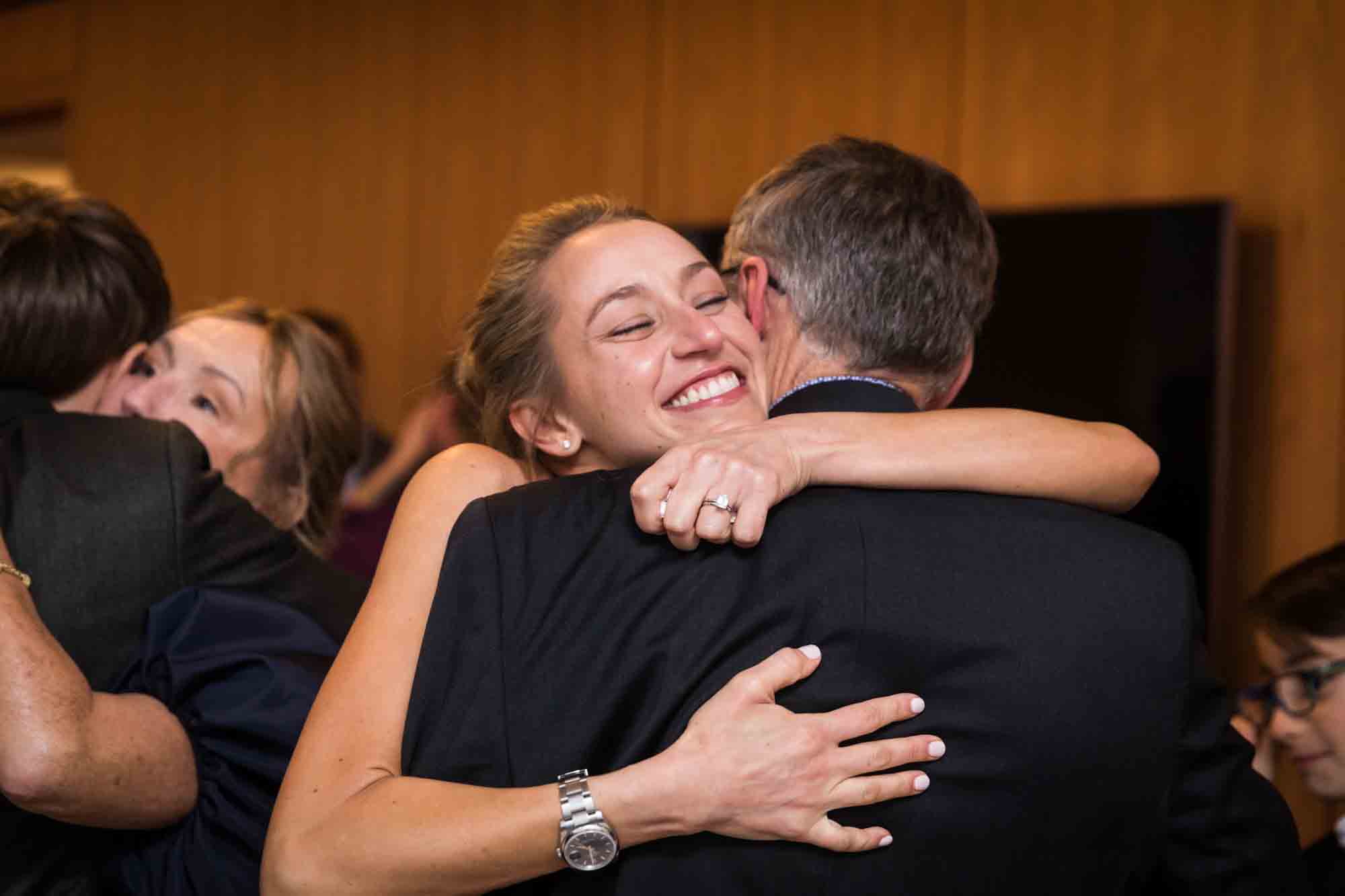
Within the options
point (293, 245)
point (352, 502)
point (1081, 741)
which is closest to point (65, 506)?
point (1081, 741)

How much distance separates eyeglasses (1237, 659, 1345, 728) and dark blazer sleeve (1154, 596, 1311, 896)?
2.29 feet

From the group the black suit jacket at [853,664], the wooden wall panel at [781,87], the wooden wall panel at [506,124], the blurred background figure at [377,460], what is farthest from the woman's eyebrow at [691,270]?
the wooden wall panel at [506,124]

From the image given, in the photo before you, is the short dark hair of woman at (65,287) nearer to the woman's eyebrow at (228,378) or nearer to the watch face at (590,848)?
the woman's eyebrow at (228,378)

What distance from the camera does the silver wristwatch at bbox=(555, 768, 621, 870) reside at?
4.06ft

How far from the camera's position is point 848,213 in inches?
61.8

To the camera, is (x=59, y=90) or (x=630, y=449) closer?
(x=630, y=449)

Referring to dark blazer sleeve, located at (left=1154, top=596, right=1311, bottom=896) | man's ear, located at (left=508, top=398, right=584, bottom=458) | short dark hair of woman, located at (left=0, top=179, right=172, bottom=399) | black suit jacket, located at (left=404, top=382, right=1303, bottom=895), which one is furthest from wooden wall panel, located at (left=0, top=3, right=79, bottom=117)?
dark blazer sleeve, located at (left=1154, top=596, right=1311, bottom=896)

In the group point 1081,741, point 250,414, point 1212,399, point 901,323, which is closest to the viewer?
point 1081,741

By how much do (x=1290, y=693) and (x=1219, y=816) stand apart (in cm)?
89

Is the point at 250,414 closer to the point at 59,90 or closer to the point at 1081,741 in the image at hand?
the point at 1081,741

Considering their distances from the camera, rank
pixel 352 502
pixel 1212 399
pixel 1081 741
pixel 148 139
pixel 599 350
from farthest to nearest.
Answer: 1. pixel 148 139
2. pixel 352 502
3. pixel 1212 399
4. pixel 599 350
5. pixel 1081 741

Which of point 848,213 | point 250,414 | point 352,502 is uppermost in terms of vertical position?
point 848,213

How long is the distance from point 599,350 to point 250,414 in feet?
3.23

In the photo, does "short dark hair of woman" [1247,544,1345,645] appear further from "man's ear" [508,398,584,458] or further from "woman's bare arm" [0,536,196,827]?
"woman's bare arm" [0,536,196,827]
